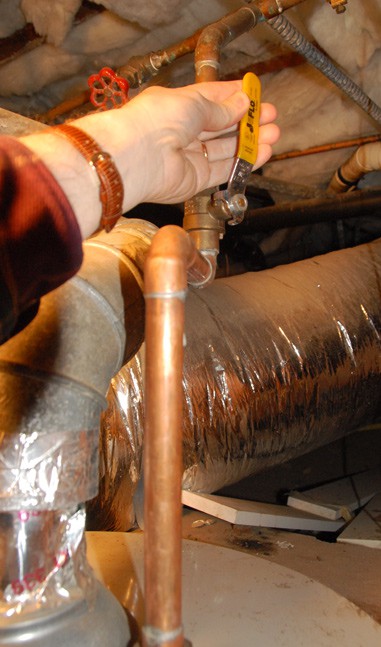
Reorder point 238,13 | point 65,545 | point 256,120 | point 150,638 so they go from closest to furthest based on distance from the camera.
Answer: point 150,638, point 65,545, point 256,120, point 238,13

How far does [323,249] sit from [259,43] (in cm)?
177

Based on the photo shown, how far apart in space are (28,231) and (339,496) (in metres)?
1.52

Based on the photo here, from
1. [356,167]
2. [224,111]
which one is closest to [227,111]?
[224,111]

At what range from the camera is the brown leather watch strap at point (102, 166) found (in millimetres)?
609

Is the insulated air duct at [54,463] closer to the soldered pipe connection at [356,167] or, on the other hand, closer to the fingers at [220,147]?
the fingers at [220,147]

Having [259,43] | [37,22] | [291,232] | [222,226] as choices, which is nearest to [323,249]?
[291,232]

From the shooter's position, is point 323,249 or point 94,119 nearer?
point 94,119

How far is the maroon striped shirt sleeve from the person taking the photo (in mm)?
506

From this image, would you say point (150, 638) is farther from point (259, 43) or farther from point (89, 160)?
point (259, 43)

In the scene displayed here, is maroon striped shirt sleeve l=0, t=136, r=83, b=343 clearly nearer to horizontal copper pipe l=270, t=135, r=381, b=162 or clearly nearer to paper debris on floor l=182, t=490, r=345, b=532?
paper debris on floor l=182, t=490, r=345, b=532

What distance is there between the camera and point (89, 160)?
1.99 feet

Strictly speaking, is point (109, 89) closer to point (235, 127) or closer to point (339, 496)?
point (235, 127)

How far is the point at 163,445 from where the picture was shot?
1.71 feet

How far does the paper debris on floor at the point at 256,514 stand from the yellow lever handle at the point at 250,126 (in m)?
0.89
